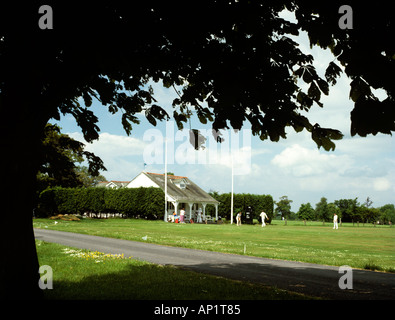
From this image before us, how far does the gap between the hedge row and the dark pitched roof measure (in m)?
4.36

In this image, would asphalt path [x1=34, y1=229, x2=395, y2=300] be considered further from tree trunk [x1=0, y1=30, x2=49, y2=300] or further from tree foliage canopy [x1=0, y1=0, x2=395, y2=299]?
tree trunk [x1=0, y1=30, x2=49, y2=300]

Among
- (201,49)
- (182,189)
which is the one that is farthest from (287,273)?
(182,189)

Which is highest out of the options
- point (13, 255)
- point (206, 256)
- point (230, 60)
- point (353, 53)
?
point (230, 60)

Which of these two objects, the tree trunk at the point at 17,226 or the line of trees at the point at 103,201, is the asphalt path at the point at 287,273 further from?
the line of trees at the point at 103,201

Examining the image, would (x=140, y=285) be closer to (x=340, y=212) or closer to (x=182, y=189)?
(x=182, y=189)

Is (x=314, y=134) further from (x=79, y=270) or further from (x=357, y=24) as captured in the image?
(x=79, y=270)

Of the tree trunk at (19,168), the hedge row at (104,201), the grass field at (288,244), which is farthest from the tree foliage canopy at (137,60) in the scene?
the hedge row at (104,201)

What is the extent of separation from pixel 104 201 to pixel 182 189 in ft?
46.1

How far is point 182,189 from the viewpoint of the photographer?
58.6m

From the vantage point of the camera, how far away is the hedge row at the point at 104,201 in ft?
155

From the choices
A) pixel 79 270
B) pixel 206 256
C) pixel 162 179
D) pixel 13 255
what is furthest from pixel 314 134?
pixel 162 179

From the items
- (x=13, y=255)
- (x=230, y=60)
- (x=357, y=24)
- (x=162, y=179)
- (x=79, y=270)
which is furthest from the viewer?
(x=162, y=179)
